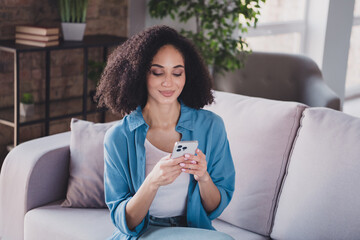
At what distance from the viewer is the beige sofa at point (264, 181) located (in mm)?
1788

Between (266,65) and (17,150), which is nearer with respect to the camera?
(17,150)

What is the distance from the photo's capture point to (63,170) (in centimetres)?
219

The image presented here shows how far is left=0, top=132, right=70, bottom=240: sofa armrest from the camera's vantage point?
2.09 meters

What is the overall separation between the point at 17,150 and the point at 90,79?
1485mm

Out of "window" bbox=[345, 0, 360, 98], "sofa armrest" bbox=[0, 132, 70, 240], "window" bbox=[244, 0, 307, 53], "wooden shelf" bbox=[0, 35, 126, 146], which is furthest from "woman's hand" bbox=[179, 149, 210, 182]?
"window" bbox=[345, 0, 360, 98]

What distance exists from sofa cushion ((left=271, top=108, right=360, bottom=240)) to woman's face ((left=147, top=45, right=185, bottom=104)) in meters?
0.58

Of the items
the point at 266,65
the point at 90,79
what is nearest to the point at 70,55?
the point at 90,79

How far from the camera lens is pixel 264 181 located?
6.43 feet

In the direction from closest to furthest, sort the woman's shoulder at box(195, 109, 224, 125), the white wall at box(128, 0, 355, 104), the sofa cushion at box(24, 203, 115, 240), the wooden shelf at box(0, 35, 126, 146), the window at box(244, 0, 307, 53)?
the woman's shoulder at box(195, 109, 224, 125) → the sofa cushion at box(24, 203, 115, 240) → the wooden shelf at box(0, 35, 126, 146) → the window at box(244, 0, 307, 53) → the white wall at box(128, 0, 355, 104)

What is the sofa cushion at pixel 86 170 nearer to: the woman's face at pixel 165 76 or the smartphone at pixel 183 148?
the woman's face at pixel 165 76

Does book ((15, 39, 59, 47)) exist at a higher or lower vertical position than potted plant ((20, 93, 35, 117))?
higher

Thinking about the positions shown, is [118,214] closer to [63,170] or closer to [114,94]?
[114,94]

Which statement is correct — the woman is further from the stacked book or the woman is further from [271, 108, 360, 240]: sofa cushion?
the stacked book

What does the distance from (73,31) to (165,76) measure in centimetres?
184
